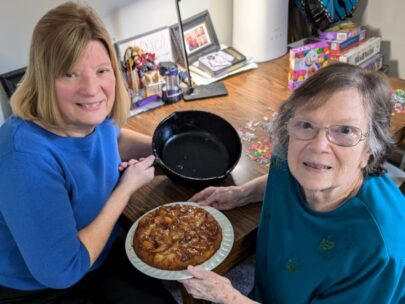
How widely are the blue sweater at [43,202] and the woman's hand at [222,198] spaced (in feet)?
1.10

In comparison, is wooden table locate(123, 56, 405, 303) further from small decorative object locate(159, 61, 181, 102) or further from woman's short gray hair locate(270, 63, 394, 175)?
woman's short gray hair locate(270, 63, 394, 175)

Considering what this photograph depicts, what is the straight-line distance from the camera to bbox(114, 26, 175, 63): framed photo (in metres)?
1.88

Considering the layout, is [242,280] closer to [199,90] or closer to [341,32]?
[199,90]

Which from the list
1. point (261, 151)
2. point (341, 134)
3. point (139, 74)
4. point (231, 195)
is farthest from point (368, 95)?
point (139, 74)

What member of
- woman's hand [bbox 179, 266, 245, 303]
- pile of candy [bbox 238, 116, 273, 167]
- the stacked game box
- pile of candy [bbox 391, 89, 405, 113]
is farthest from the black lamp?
woman's hand [bbox 179, 266, 245, 303]

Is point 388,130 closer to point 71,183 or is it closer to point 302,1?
point 71,183

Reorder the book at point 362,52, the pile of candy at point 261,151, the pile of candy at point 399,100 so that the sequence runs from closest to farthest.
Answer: the pile of candy at point 261,151
the pile of candy at point 399,100
the book at point 362,52

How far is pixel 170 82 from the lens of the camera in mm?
1855

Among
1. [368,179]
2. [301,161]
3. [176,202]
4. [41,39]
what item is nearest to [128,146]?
[176,202]

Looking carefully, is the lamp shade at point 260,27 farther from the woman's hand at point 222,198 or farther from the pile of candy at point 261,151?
the woman's hand at point 222,198

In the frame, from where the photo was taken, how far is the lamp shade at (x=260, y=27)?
83.4 inches

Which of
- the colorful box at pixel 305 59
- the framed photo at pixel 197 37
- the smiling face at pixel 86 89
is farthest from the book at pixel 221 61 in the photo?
the smiling face at pixel 86 89

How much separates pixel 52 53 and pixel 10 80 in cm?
70

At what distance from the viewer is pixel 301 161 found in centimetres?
104
